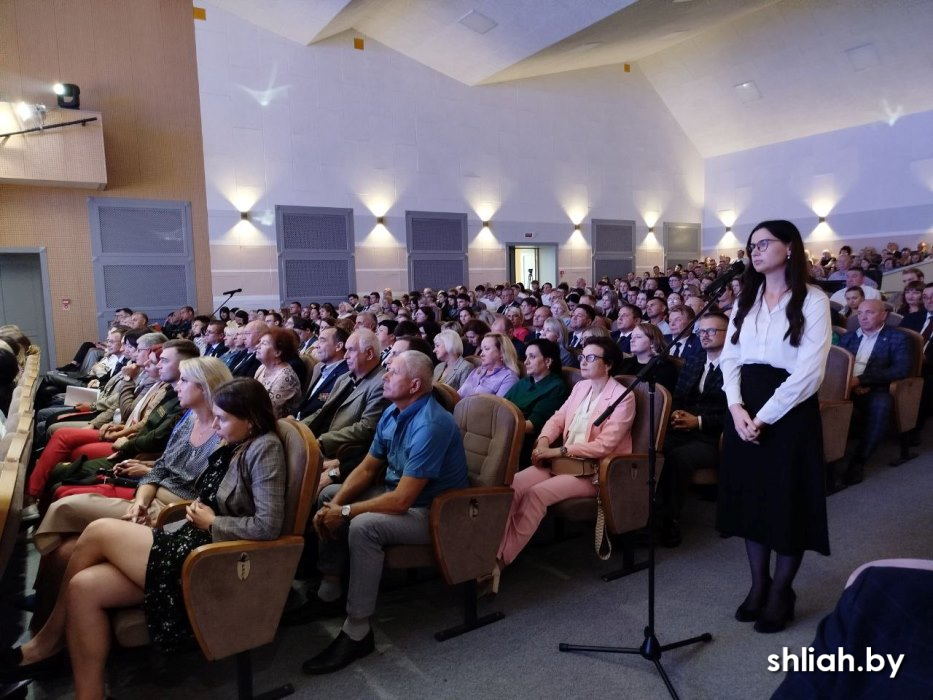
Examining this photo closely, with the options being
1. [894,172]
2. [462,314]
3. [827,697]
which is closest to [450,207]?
[462,314]

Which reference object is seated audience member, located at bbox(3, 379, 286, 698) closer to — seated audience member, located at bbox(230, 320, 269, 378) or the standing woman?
the standing woman

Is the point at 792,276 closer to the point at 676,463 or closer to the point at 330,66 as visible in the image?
the point at 676,463

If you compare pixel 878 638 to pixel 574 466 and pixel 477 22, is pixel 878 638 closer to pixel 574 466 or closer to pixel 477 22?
pixel 574 466

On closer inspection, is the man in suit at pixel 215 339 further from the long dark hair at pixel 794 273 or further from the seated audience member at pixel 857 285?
the seated audience member at pixel 857 285

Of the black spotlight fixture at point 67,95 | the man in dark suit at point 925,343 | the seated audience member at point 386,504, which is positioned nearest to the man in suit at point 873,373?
the man in dark suit at point 925,343

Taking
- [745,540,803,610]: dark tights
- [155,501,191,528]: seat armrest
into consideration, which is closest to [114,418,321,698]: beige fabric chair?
[155,501,191,528]: seat armrest

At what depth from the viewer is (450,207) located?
39.0ft

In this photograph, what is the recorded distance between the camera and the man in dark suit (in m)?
4.53

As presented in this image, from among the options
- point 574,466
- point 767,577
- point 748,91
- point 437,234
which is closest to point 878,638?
point 767,577

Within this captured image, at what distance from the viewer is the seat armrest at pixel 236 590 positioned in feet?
5.74

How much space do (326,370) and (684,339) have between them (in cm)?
241

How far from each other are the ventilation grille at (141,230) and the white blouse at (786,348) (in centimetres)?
964

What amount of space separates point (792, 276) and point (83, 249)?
32.9 ft

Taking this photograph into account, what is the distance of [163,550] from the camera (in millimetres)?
1845
